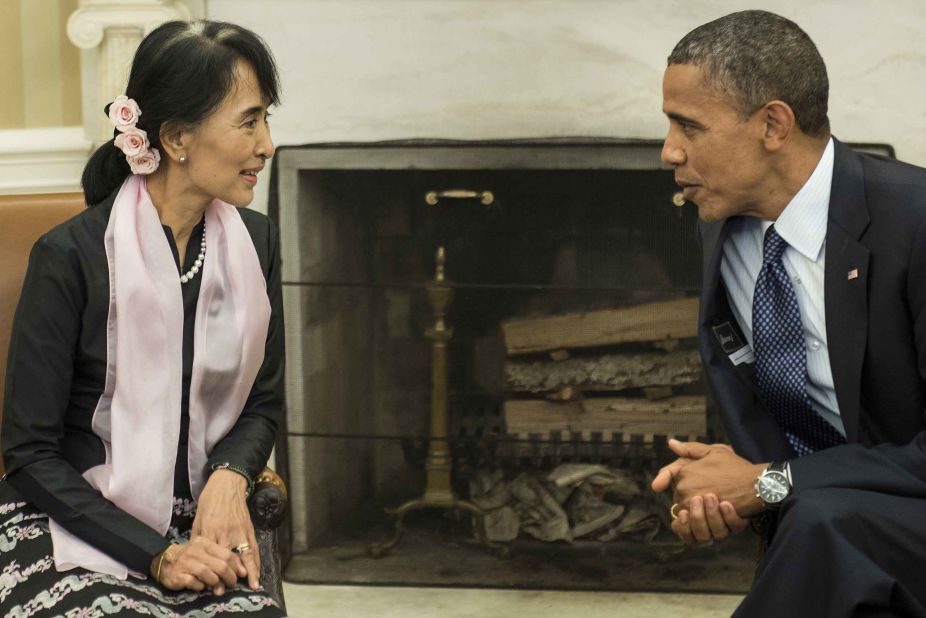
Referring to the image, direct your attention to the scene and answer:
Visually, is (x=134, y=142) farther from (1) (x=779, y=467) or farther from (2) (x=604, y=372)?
(2) (x=604, y=372)

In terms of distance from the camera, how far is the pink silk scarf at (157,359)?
6.72 feet

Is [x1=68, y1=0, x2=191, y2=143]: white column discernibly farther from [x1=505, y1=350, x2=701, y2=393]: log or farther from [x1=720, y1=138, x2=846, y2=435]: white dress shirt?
[x1=720, y1=138, x2=846, y2=435]: white dress shirt

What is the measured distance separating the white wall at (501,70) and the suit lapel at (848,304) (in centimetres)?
128

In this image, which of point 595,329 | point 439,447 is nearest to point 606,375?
point 595,329

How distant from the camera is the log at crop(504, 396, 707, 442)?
3.33 m

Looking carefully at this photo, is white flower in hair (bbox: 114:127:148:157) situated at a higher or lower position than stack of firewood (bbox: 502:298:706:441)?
higher

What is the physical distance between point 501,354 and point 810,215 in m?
1.39

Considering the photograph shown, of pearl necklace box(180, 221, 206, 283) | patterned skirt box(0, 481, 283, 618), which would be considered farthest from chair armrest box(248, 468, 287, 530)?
pearl necklace box(180, 221, 206, 283)

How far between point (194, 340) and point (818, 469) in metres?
1.00

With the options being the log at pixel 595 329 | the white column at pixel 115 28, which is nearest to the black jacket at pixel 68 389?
the white column at pixel 115 28

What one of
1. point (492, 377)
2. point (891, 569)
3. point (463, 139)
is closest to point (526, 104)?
point (463, 139)

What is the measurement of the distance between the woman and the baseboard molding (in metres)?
1.22

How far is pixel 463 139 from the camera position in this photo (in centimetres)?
328

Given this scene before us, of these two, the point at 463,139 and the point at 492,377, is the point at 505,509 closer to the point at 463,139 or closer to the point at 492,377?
the point at 492,377
